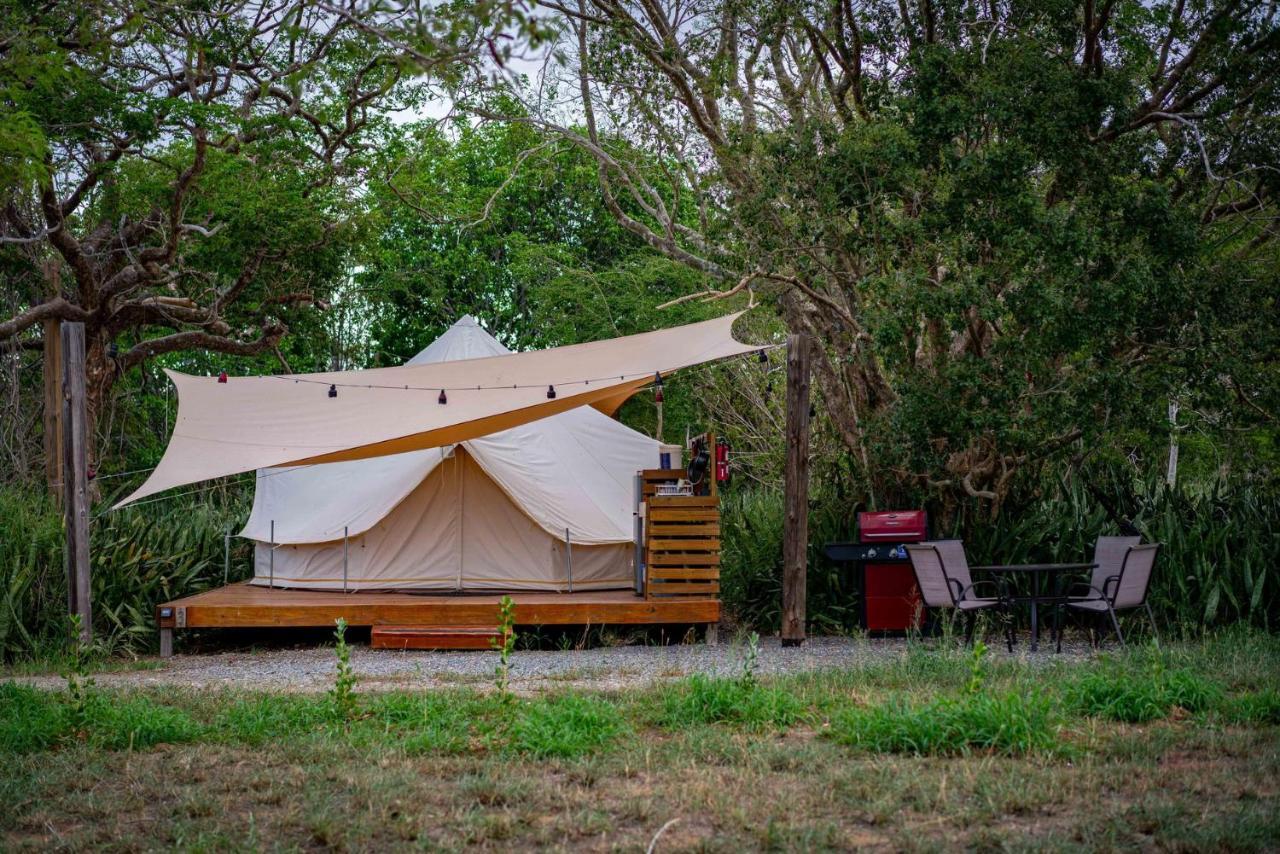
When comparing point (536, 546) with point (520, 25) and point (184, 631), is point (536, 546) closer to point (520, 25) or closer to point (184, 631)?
point (184, 631)

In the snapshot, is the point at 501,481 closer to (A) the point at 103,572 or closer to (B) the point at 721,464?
(B) the point at 721,464

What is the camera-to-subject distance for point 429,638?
794 centimetres

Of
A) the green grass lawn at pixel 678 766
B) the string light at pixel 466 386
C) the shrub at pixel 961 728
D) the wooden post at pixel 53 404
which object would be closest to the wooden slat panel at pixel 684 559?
the string light at pixel 466 386

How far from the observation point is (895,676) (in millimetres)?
5734

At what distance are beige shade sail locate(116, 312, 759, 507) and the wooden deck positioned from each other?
3.38ft

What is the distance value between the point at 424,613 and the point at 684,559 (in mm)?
1777

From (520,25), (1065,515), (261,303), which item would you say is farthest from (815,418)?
(520,25)

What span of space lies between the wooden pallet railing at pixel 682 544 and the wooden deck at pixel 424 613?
0.10 m

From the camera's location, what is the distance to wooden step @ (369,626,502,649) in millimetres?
7922

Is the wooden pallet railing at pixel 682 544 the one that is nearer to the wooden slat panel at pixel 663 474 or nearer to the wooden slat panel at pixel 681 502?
the wooden slat panel at pixel 681 502

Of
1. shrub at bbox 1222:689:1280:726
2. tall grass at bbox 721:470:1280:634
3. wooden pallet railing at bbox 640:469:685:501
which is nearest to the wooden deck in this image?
wooden pallet railing at bbox 640:469:685:501

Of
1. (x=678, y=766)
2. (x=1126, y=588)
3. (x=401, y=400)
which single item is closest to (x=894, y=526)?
(x=1126, y=588)

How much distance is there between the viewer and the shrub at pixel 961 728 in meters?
4.22

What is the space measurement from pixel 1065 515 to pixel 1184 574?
3.85ft
